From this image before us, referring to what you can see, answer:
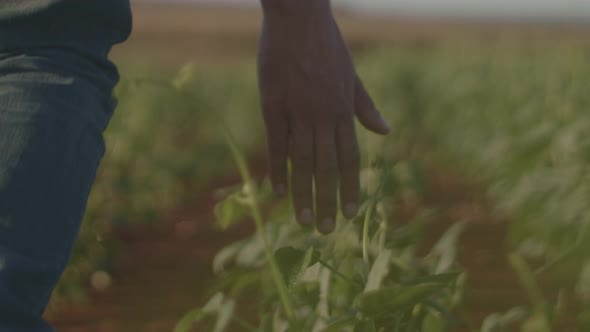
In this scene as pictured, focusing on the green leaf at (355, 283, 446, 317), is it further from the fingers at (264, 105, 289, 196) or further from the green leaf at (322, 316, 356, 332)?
the fingers at (264, 105, 289, 196)

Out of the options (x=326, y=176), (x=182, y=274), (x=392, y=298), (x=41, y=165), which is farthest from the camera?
(x=182, y=274)

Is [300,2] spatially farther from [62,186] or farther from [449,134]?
[449,134]

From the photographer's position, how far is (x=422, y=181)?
7.04ft

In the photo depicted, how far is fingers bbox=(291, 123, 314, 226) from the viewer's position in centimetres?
125

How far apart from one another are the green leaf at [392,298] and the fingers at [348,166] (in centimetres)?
15

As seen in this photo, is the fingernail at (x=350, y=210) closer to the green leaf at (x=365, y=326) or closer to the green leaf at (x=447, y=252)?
the green leaf at (x=365, y=326)

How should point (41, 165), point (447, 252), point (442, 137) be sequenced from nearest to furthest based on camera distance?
point (41, 165)
point (447, 252)
point (442, 137)

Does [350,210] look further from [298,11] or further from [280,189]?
[298,11]

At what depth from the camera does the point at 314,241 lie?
152 centimetres

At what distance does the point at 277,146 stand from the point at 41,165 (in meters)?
0.39

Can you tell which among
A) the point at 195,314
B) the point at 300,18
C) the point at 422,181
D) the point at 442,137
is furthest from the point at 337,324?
the point at 442,137

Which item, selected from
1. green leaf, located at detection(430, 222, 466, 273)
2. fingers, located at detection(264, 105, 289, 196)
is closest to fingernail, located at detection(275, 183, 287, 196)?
fingers, located at detection(264, 105, 289, 196)

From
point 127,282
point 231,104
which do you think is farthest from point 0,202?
point 231,104

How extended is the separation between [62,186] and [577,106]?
121 inches
